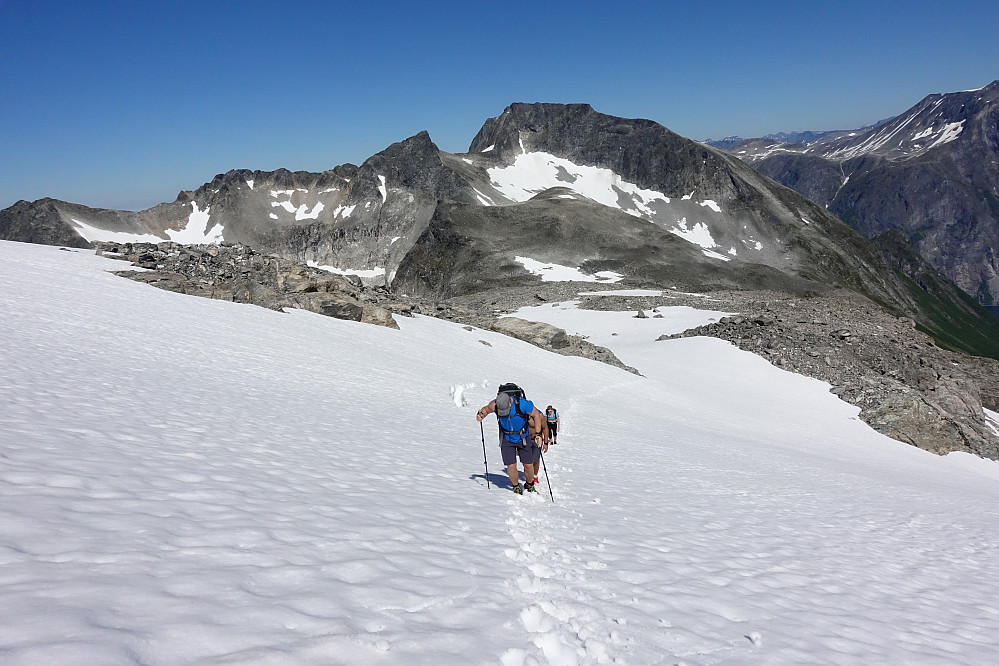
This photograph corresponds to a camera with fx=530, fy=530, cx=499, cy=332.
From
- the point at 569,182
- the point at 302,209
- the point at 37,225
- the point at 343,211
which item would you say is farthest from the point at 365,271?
the point at 569,182

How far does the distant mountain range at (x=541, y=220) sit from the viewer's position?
105m

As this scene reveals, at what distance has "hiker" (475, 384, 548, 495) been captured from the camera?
9.34 m

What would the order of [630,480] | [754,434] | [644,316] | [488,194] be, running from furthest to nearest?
[488,194], [644,316], [754,434], [630,480]

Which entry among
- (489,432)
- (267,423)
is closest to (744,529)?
(489,432)

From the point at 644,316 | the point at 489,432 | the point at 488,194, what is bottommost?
the point at 489,432

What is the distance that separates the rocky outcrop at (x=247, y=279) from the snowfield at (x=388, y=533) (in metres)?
7.66

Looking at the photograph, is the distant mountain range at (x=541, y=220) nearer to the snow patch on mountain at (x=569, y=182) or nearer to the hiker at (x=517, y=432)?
the snow patch on mountain at (x=569, y=182)

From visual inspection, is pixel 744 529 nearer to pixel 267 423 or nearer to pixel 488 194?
pixel 267 423

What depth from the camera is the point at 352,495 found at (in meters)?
7.23

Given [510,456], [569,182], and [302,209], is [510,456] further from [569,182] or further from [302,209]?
[569,182]

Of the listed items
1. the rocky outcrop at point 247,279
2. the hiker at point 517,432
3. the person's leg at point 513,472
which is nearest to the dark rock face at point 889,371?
the rocky outcrop at point 247,279

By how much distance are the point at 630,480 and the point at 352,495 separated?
711 cm

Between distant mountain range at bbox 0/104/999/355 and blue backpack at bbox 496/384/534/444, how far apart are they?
272 feet

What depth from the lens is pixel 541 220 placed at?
113 meters
